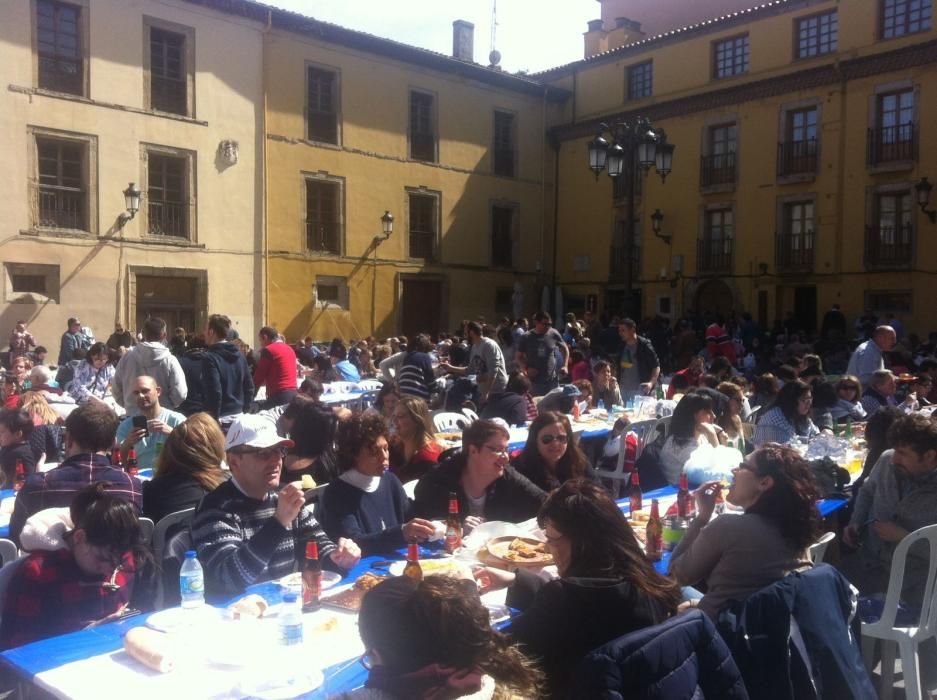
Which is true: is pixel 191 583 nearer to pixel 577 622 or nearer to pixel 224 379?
pixel 577 622

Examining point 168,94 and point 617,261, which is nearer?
point 168,94

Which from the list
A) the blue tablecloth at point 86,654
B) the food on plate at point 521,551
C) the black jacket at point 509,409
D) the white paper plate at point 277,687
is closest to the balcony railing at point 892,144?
the black jacket at point 509,409

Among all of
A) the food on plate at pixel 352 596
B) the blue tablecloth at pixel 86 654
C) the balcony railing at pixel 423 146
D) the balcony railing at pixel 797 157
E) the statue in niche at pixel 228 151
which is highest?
the balcony railing at pixel 423 146

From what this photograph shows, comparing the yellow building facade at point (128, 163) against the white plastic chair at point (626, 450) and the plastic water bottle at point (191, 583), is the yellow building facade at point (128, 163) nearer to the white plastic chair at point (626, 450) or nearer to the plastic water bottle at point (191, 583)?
the white plastic chair at point (626, 450)

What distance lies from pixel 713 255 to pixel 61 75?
56.2ft

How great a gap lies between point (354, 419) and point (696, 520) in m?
1.68

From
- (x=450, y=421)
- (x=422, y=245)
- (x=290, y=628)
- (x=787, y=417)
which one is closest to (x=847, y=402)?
(x=787, y=417)

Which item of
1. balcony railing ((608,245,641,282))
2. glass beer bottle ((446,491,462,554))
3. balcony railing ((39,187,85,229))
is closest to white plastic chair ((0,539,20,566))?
glass beer bottle ((446,491,462,554))

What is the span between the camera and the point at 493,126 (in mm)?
26703

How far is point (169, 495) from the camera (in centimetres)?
421

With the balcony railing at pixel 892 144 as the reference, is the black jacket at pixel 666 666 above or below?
below

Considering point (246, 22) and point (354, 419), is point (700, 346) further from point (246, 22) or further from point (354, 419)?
point (354, 419)

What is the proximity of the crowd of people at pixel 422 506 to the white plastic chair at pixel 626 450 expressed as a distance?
0.06 m

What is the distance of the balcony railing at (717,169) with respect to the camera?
80.1 feet
